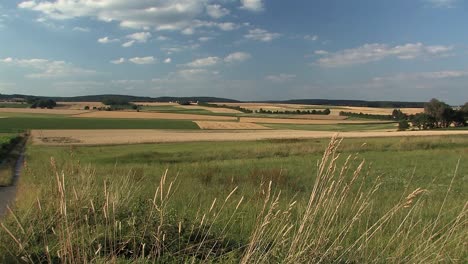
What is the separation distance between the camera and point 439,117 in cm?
11444

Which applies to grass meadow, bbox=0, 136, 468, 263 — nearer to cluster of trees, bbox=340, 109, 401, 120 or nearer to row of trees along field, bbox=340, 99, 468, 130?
row of trees along field, bbox=340, 99, 468, 130

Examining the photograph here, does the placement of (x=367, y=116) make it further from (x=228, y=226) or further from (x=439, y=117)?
(x=228, y=226)

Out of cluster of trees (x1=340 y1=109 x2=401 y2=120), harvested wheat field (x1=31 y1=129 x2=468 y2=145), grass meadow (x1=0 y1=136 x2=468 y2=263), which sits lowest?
harvested wheat field (x1=31 y1=129 x2=468 y2=145)

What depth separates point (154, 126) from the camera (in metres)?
97.1

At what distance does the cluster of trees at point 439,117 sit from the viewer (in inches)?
4437

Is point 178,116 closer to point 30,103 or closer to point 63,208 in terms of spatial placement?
point 30,103

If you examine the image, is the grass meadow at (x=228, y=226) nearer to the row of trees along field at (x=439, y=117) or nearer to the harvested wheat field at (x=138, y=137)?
the harvested wheat field at (x=138, y=137)

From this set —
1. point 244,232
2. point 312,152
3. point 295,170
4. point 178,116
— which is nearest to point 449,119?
point 178,116

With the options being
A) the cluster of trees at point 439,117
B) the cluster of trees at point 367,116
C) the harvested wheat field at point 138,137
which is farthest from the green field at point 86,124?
the cluster of trees at point 367,116

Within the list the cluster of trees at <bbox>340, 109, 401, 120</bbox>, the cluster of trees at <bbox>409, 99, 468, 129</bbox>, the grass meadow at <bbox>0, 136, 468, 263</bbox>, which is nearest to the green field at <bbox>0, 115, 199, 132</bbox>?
the cluster of trees at <bbox>409, 99, 468, 129</bbox>

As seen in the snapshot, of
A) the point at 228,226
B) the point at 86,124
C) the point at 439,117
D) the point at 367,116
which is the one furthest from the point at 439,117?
the point at 228,226

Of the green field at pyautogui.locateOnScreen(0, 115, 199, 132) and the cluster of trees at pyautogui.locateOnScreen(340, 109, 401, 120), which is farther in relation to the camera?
the cluster of trees at pyautogui.locateOnScreen(340, 109, 401, 120)

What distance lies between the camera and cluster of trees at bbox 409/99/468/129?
112688 millimetres

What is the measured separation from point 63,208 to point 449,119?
128625mm
